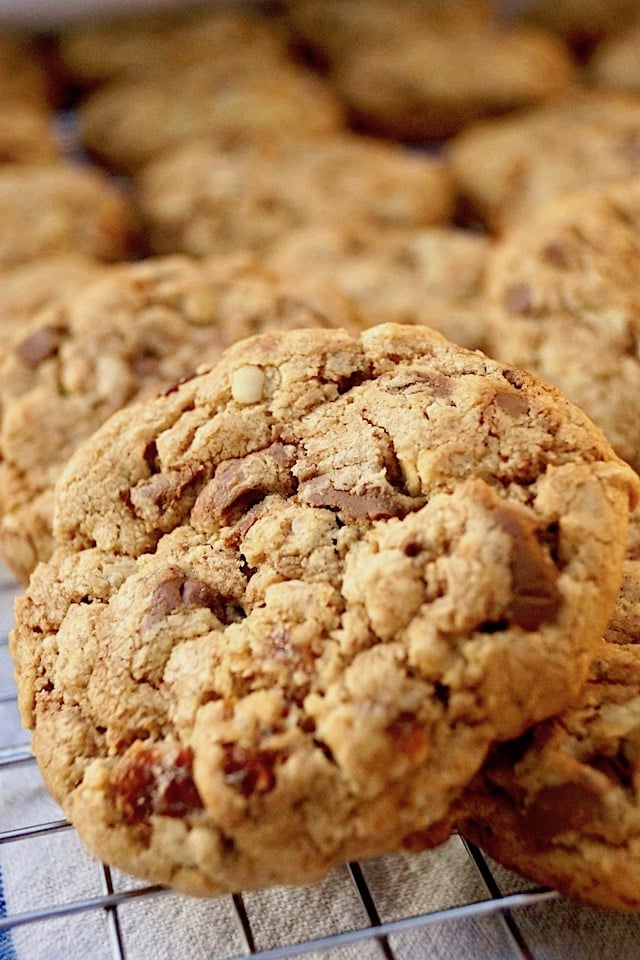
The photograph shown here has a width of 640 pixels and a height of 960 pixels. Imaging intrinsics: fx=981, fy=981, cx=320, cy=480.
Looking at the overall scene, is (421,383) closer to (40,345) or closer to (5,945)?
(40,345)

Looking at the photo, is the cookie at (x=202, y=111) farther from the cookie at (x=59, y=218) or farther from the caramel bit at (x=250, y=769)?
the caramel bit at (x=250, y=769)

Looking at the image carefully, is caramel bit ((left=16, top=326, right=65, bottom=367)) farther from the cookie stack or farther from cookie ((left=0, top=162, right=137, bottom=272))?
cookie ((left=0, top=162, right=137, bottom=272))

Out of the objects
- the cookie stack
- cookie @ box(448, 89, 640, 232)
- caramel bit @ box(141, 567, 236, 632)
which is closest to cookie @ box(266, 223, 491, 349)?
the cookie stack

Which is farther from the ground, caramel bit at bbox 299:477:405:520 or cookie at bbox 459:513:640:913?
caramel bit at bbox 299:477:405:520

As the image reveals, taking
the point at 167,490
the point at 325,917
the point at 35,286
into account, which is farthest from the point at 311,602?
the point at 35,286

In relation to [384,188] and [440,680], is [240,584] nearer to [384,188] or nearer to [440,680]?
[440,680]

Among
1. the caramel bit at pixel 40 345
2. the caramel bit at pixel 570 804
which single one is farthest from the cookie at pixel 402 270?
the caramel bit at pixel 570 804
